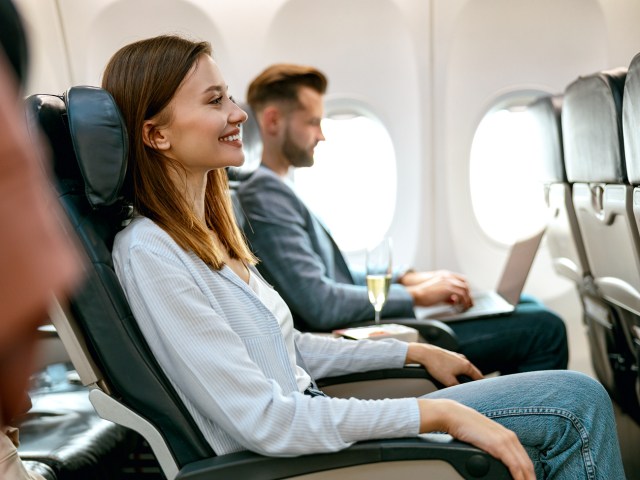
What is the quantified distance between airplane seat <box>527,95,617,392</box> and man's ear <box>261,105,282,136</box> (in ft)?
3.26

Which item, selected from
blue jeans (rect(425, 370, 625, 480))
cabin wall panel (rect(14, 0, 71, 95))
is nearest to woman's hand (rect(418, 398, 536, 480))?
blue jeans (rect(425, 370, 625, 480))

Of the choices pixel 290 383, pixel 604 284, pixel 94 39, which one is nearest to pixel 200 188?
pixel 290 383

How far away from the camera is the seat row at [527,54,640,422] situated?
6.72 ft

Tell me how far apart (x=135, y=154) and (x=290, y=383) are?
561 millimetres

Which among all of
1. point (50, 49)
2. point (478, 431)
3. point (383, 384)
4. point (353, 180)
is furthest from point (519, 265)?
point (50, 49)

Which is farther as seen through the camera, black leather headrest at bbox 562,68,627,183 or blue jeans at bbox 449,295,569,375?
blue jeans at bbox 449,295,569,375

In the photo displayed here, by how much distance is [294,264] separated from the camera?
2.51 metres

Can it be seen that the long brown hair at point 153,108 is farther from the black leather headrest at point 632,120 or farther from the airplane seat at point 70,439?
the black leather headrest at point 632,120

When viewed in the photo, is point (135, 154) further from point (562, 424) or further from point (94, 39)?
point (94, 39)

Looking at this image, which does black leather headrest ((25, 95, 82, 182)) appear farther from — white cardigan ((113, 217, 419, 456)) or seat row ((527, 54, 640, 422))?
seat row ((527, 54, 640, 422))

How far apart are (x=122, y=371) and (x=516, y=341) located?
6.25 ft

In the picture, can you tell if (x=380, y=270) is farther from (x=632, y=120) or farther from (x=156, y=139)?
(x=156, y=139)

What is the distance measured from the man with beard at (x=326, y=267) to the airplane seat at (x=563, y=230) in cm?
18

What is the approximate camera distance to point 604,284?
263 centimetres
